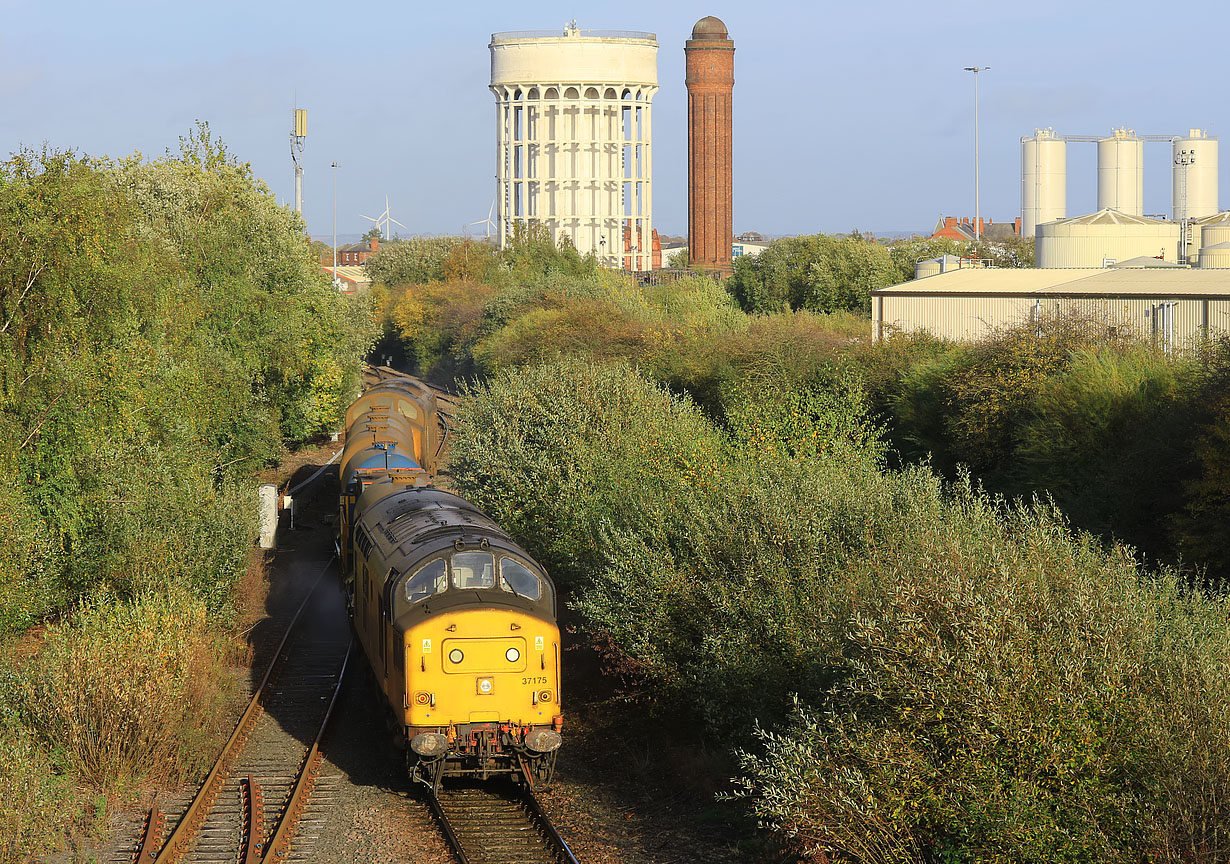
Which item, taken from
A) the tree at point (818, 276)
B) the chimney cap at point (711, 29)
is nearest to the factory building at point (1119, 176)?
the tree at point (818, 276)

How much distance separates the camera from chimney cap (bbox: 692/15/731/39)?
3999 inches

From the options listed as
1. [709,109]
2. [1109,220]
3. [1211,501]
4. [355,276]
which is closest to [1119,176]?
[709,109]

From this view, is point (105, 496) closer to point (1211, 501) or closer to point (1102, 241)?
point (1211, 501)

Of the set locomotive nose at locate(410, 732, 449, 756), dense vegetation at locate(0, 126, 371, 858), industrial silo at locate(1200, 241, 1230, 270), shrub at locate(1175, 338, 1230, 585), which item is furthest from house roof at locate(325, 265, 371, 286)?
locomotive nose at locate(410, 732, 449, 756)

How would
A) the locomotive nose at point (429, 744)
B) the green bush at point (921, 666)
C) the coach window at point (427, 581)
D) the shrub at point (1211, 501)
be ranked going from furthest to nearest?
the shrub at point (1211, 501)
the coach window at point (427, 581)
the locomotive nose at point (429, 744)
the green bush at point (921, 666)

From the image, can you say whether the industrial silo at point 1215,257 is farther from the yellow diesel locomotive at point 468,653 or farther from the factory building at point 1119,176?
the yellow diesel locomotive at point 468,653

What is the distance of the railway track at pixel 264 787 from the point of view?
586 inches

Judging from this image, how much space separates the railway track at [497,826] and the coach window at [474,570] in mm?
2813

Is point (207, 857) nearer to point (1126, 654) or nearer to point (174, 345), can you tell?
point (1126, 654)

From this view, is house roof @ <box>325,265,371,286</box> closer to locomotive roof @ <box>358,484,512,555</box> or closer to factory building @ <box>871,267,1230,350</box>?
factory building @ <box>871,267,1230,350</box>

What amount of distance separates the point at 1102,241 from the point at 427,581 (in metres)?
54.8

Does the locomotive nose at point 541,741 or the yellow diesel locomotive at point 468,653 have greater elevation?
the yellow diesel locomotive at point 468,653

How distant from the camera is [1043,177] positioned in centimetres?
13062

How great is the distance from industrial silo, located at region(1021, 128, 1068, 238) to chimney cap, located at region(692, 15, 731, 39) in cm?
4539
